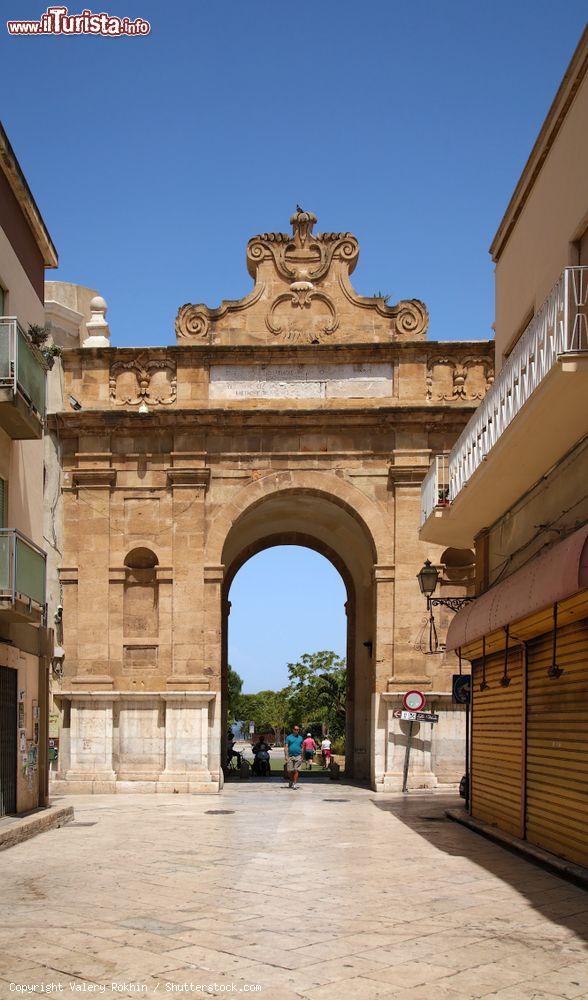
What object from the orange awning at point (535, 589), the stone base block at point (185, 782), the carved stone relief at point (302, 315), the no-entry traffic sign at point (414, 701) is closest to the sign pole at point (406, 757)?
the no-entry traffic sign at point (414, 701)

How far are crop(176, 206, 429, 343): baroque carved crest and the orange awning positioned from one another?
1056 cm

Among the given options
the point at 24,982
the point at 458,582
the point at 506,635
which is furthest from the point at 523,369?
the point at 458,582

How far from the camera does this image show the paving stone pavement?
7.14 metres

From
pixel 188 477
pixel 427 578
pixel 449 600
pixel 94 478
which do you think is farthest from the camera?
pixel 94 478

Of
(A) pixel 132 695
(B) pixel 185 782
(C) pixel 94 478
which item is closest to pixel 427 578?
(B) pixel 185 782

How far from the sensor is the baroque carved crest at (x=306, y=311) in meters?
25.8

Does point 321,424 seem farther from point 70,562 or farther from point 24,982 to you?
point 24,982

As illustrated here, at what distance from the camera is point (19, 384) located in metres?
15.0

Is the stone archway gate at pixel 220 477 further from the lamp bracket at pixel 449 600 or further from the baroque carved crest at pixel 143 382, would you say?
the lamp bracket at pixel 449 600

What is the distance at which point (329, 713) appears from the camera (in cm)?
5678

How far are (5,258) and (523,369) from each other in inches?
303

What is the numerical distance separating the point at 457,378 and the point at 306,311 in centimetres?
360

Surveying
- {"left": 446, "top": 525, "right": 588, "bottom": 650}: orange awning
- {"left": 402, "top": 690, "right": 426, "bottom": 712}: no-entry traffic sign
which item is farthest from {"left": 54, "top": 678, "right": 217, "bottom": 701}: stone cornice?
{"left": 446, "top": 525, "right": 588, "bottom": 650}: orange awning

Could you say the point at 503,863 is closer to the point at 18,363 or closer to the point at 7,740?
the point at 7,740
